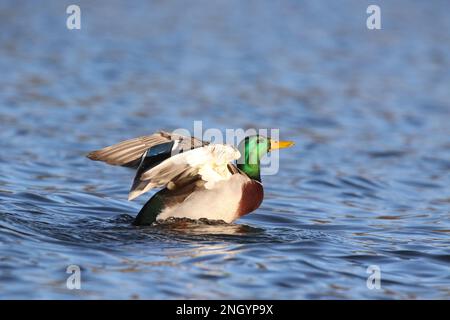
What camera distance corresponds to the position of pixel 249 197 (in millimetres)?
7625

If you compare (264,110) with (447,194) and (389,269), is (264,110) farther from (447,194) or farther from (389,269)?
(389,269)

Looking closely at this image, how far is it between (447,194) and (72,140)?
15.3 feet

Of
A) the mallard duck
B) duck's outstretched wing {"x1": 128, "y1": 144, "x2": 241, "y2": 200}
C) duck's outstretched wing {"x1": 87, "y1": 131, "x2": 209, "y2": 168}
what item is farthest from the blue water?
duck's outstretched wing {"x1": 87, "y1": 131, "x2": 209, "y2": 168}

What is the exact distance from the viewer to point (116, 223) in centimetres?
782

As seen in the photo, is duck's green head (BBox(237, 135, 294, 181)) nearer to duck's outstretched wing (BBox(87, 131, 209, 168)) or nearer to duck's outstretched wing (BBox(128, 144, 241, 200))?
duck's outstretched wing (BBox(128, 144, 241, 200))

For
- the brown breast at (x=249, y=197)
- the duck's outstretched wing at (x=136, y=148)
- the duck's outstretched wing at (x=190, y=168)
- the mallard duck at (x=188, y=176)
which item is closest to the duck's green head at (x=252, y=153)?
the mallard duck at (x=188, y=176)

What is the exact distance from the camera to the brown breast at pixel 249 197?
7.62 m

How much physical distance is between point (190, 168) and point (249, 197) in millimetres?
601

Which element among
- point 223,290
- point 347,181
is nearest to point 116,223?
point 223,290

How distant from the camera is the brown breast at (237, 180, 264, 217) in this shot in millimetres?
7621

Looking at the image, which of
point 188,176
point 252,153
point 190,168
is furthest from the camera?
point 252,153

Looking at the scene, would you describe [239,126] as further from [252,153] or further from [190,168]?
[190,168]

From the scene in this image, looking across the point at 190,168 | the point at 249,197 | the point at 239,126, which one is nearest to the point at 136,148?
the point at 190,168
